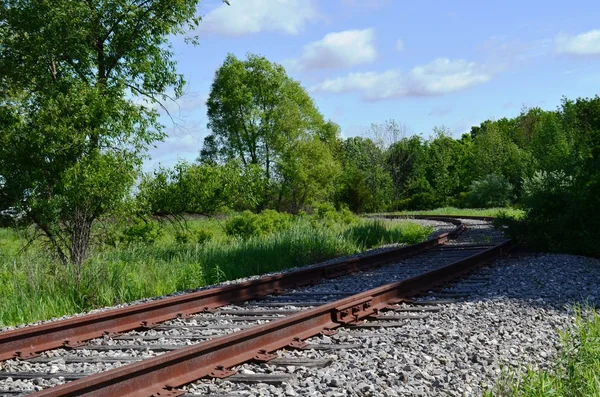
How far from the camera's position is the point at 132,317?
757cm

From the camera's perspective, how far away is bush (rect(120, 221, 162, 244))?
65.2 feet

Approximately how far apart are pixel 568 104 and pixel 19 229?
7276 cm

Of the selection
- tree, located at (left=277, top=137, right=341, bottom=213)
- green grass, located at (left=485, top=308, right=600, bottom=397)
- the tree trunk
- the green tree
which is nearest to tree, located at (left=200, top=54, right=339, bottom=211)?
tree, located at (left=277, top=137, right=341, bottom=213)

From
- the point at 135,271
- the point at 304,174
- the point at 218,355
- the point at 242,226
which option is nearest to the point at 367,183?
the point at 304,174

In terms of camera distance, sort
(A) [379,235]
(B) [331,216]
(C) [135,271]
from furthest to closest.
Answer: (B) [331,216] → (A) [379,235] → (C) [135,271]

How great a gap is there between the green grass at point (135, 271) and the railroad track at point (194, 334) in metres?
1.77

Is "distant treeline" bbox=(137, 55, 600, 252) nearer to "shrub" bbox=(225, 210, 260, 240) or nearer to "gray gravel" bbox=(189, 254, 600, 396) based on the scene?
"shrub" bbox=(225, 210, 260, 240)

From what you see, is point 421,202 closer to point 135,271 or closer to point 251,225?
point 251,225

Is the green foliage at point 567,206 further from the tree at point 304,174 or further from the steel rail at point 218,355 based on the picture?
the tree at point 304,174

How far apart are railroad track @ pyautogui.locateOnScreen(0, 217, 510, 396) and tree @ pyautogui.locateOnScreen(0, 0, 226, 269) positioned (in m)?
4.55

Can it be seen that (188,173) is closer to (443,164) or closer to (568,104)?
(443,164)

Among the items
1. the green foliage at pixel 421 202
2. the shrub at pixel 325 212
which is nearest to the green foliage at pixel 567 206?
the shrub at pixel 325 212

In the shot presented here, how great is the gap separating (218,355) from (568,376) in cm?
276

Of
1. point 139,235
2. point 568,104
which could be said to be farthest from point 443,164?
point 139,235
